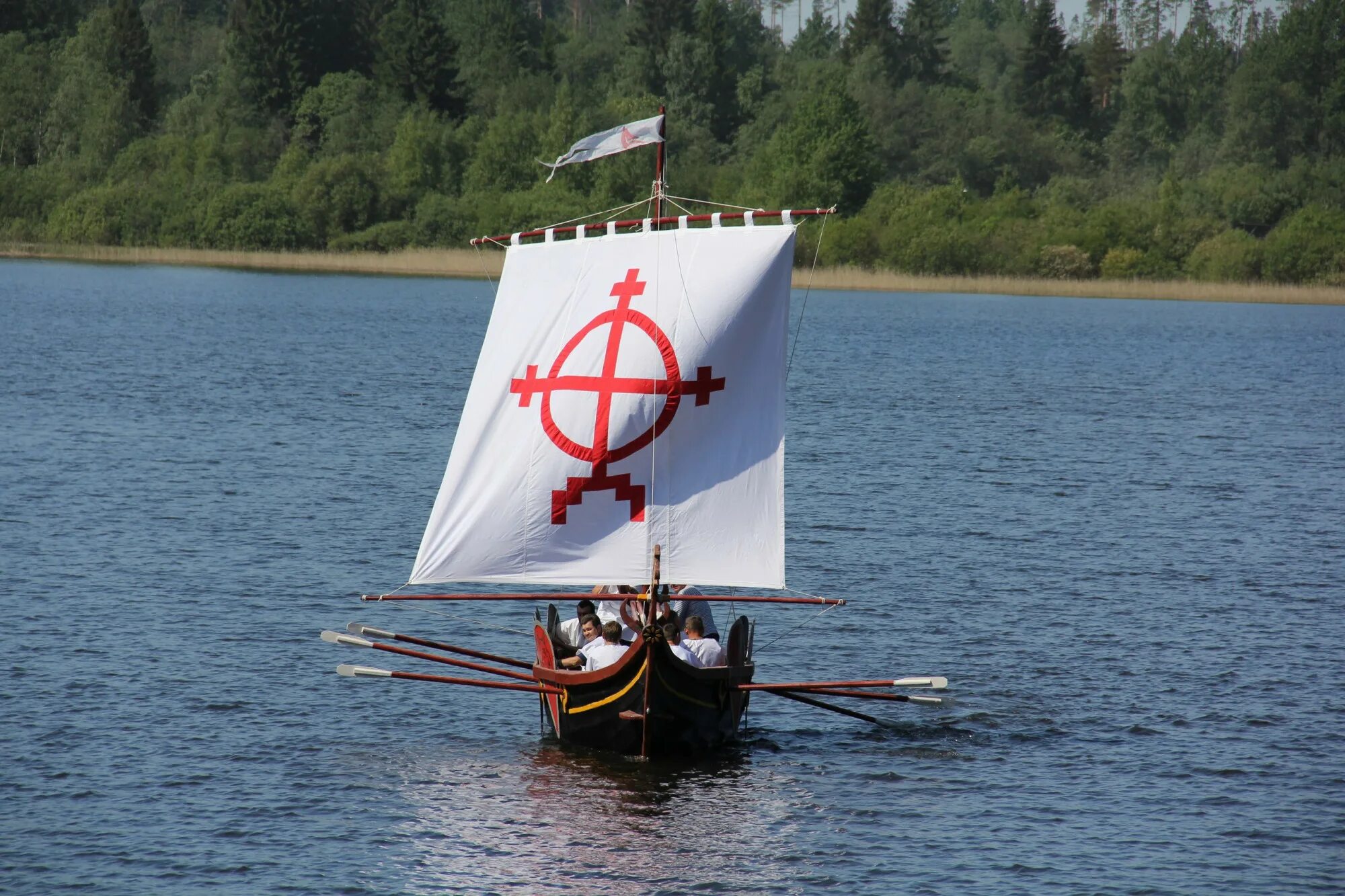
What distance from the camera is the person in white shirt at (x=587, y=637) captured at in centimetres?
1812

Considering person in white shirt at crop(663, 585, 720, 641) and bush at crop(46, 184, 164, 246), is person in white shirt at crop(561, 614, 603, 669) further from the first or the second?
bush at crop(46, 184, 164, 246)

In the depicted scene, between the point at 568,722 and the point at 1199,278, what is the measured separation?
91.4 meters

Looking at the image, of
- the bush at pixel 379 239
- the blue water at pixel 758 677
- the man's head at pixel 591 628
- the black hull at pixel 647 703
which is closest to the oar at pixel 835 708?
the blue water at pixel 758 677

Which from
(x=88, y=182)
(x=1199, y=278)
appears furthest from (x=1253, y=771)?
(x=88, y=182)

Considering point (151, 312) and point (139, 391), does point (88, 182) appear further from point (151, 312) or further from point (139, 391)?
point (139, 391)

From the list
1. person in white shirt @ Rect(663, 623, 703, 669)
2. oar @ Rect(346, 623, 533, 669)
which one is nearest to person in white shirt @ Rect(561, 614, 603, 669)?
person in white shirt @ Rect(663, 623, 703, 669)

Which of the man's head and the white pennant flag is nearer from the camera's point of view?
the white pennant flag

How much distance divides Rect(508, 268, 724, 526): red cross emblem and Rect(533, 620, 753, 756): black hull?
1.78 metres

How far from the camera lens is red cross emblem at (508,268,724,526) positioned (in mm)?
18266

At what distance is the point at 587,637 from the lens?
60.8 feet

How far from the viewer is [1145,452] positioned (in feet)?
148

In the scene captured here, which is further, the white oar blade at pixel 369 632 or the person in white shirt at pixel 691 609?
the white oar blade at pixel 369 632

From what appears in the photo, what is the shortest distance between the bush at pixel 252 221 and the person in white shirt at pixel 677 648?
97.0m

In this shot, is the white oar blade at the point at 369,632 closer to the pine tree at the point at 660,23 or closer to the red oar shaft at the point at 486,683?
the red oar shaft at the point at 486,683
